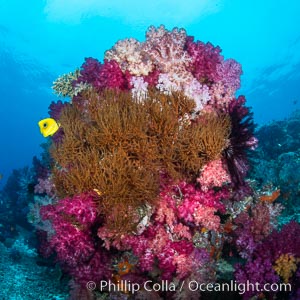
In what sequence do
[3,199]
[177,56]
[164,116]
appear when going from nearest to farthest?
[164,116] → [177,56] → [3,199]

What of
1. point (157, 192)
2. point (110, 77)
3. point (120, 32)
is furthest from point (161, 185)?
point (120, 32)

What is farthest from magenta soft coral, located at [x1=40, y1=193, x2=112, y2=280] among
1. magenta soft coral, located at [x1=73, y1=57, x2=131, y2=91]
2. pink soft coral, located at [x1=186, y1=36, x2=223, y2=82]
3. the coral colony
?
pink soft coral, located at [x1=186, y1=36, x2=223, y2=82]

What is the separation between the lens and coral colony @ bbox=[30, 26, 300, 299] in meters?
3.78

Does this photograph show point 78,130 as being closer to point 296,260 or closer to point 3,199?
point 296,260

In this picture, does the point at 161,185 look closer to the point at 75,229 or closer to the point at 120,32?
the point at 75,229

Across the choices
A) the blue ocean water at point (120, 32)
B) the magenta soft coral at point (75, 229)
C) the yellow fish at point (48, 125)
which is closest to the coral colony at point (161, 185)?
the magenta soft coral at point (75, 229)

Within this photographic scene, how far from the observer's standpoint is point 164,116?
12.4 ft

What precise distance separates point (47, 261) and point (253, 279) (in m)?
5.84

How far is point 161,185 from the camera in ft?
14.2

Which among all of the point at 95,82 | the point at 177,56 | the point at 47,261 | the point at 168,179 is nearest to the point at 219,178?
the point at 168,179

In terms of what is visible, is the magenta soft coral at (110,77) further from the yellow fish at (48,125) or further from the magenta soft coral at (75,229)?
the magenta soft coral at (75,229)

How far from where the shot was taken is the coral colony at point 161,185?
378cm

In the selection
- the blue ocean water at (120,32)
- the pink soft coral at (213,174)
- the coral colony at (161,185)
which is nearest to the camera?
the coral colony at (161,185)

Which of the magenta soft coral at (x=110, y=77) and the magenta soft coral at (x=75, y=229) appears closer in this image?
the magenta soft coral at (x=75, y=229)
